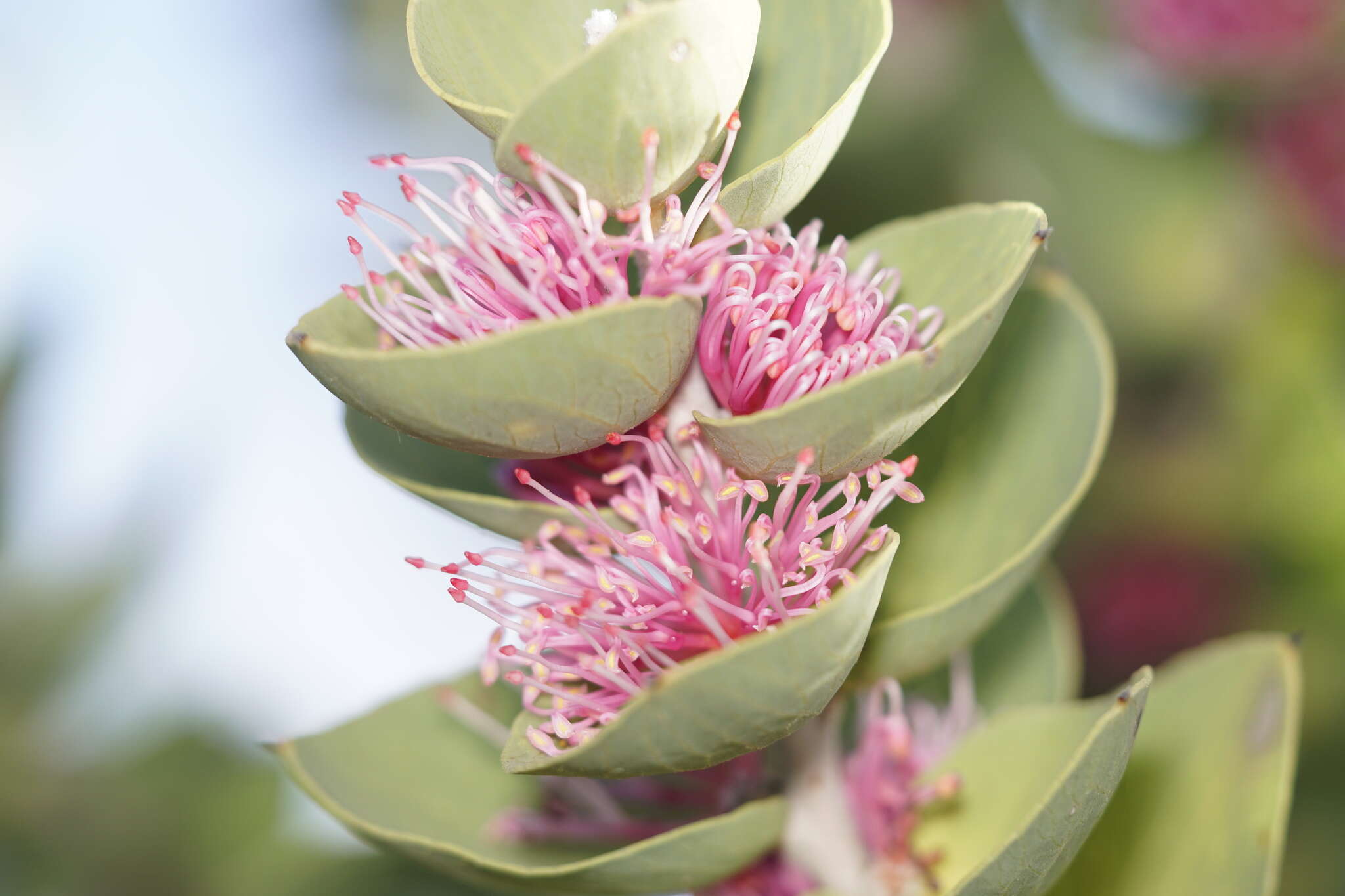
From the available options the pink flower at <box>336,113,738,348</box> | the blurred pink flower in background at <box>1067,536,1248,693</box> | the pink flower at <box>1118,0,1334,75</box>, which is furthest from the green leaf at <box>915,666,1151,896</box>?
the pink flower at <box>1118,0,1334,75</box>

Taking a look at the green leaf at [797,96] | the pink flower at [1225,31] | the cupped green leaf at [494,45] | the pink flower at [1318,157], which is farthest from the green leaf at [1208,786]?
the pink flower at [1225,31]

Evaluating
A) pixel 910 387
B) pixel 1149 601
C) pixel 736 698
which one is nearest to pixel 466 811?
pixel 736 698

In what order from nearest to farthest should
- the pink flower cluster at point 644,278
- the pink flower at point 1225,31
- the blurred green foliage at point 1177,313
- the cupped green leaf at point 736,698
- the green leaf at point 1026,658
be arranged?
the cupped green leaf at point 736,698
the pink flower cluster at point 644,278
the green leaf at point 1026,658
the blurred green foliage at point 1177,313
the pink flower at point 1225,31

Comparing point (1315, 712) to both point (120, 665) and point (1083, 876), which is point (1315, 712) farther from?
point (120, 665)

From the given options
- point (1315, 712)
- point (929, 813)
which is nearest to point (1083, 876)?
point (929, 813)

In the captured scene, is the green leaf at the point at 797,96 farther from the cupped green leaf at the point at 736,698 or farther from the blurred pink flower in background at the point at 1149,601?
the blurred pink flower in background at the point at 1149,601

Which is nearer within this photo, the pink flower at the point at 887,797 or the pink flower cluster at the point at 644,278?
the pink flower cluster at the point at 644,278

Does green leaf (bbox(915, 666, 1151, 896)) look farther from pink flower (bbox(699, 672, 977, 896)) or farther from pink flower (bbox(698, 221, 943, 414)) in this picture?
pink flower (bbox(698, 221, 943, 414))
